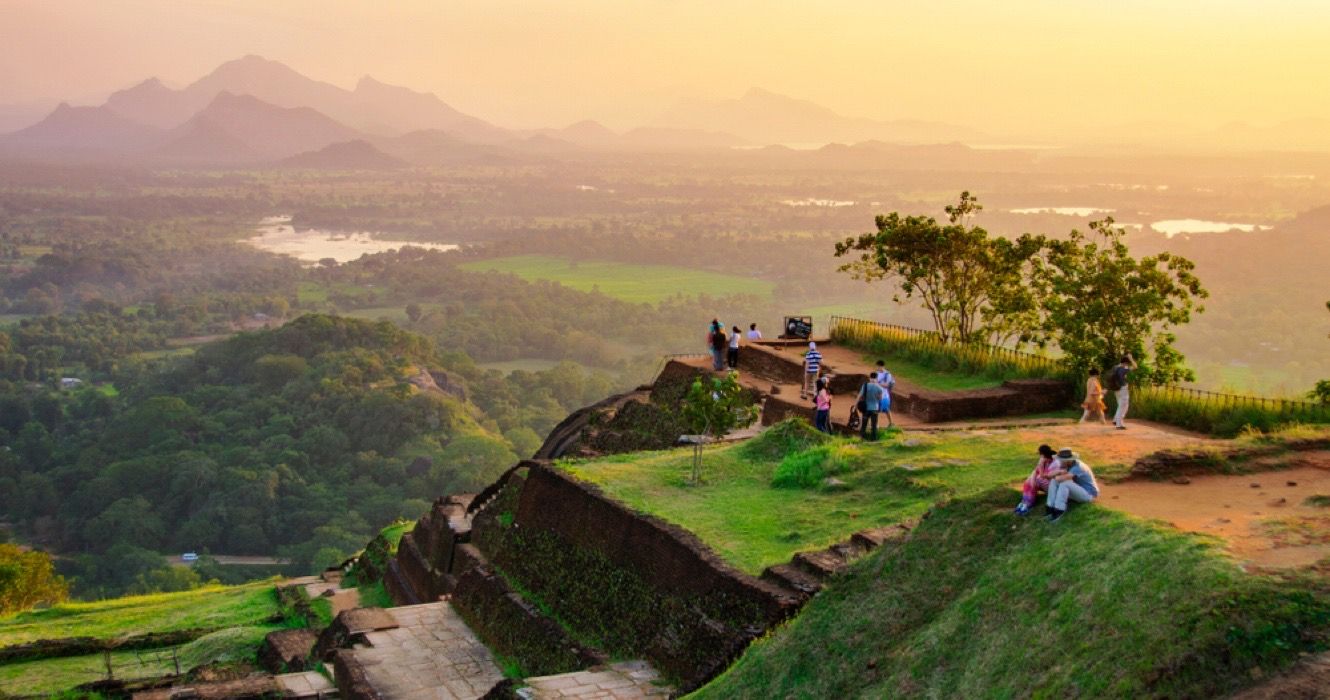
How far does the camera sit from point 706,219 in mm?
184000

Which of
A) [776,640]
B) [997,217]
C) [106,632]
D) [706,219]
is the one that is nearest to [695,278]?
[997,217]

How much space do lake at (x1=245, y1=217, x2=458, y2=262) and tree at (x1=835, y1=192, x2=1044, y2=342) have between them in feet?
444

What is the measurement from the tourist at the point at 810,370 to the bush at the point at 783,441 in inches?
105

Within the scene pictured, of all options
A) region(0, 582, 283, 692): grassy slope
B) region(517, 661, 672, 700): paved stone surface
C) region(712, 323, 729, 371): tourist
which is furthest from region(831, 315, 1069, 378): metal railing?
region(0, 582, 283, 692): grassy slope

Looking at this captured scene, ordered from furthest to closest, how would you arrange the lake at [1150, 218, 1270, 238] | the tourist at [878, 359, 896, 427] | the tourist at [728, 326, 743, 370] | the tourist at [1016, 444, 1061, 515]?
the lake at [1150, 218, 1270, 238] < the tourist at [728, 326, 743, 370] < the tourist at [878, 359, 896, 427] < the tourist at [1016, 444, 1061, 515]

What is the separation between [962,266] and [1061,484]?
46.2ft

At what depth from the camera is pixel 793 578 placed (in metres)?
Result: 11.3

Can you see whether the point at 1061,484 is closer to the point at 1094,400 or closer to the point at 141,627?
the point at 1094,400

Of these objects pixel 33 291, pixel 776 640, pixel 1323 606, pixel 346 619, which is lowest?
pixel 33 291

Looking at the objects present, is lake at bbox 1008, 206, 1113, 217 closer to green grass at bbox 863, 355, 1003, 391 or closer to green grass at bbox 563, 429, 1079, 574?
green grass at bbox 863, 355, 1003, 391

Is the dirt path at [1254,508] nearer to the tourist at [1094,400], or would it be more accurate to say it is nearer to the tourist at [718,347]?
the tourist at [1094,400]

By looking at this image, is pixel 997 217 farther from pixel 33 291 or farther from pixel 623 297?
pixel 33 291

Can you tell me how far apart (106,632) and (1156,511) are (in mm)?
17968

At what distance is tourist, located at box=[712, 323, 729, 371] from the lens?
72.4 feet
